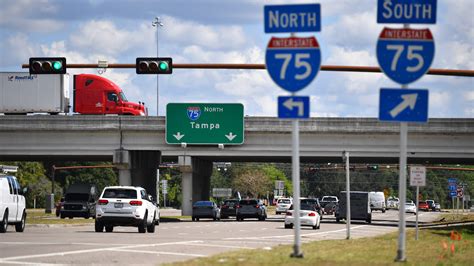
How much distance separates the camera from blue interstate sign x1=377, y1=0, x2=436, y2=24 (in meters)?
18.8

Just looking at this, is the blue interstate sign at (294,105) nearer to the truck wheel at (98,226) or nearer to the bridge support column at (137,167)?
the truck wheel at (98,226)

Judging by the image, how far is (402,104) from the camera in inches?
745

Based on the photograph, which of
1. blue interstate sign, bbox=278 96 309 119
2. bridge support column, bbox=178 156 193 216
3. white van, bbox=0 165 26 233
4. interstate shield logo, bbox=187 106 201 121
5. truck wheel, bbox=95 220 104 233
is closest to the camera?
blue interstate sign, bbox=278 96 309 119

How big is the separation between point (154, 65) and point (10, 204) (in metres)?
6.79

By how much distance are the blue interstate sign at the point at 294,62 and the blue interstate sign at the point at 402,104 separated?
1.53 m

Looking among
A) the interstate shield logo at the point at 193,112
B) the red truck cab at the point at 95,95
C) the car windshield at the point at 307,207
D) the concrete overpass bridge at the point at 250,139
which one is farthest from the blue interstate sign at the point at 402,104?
the red truck cab at the point at 95,95

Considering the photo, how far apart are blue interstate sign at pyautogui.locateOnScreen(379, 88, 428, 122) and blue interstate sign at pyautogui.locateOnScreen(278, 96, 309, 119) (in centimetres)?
142

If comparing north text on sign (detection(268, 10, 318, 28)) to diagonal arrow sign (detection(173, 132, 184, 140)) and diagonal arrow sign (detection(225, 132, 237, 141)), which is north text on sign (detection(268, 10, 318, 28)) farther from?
diagonal arrow sign (detection(173, 132, 184, 140))

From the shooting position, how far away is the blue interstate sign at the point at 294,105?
18.5 meters

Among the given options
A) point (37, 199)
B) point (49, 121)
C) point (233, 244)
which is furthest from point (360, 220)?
point (37, 199)

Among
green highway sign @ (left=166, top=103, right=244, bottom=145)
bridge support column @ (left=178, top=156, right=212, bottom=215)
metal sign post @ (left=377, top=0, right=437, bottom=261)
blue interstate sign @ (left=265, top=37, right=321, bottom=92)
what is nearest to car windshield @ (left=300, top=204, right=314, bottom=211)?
green highway sign @ (left=166, top=103, right=244, bottom=145)

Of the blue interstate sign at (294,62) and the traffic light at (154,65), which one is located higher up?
the traffic light at (154,65)

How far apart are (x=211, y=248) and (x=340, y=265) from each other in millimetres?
8572

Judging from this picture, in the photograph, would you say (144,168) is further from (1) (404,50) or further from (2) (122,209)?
(1) (404,50)
